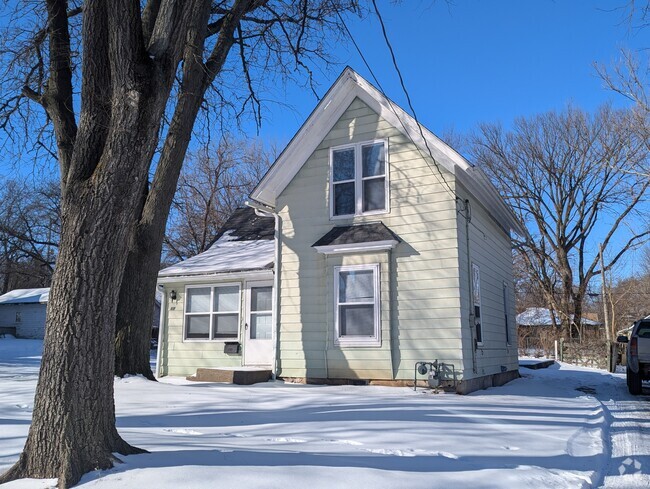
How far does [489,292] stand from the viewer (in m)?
12.7

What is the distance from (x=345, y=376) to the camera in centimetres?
1052

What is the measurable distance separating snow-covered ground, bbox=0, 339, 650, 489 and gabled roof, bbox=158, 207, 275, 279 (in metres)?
3.91

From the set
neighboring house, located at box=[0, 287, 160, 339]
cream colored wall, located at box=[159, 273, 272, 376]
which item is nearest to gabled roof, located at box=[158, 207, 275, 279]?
cream colored wall, located at box=[159, 273, 272, 376]

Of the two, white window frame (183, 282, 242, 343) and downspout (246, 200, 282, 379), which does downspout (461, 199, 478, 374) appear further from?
white window frame (183, 282, 242, 343)

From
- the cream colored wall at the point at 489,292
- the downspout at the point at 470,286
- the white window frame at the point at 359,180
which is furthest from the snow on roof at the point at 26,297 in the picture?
the downspout at the point at 470,286

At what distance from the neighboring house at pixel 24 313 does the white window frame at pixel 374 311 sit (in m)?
29.3

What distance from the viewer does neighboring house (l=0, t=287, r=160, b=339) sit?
37.9 metres

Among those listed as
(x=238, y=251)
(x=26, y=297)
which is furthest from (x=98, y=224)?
(x=26, y=297)

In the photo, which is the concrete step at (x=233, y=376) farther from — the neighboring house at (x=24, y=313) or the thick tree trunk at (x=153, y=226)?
the neighboring house at (x=24, y=313)

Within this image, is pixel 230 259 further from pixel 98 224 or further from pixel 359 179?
pixel 98 224

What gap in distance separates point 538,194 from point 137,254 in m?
27.3

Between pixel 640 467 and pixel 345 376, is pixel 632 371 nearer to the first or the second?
pixel 345 376

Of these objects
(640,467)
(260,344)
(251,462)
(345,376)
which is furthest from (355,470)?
(260,344)

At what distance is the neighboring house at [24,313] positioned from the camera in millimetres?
37938
